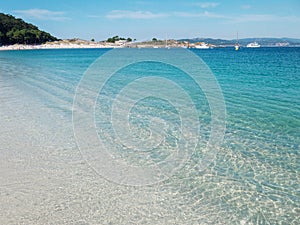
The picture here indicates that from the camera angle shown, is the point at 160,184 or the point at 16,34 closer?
the point at 160,184

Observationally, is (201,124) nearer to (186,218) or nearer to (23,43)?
(186,218)

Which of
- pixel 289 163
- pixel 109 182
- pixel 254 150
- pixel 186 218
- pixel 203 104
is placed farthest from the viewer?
pixel 203 104

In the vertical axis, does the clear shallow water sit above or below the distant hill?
below

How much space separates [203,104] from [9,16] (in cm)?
20613

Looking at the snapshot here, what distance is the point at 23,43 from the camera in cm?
16938

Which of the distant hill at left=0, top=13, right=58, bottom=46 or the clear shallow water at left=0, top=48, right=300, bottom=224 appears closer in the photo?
the clear shallow water at left=0, top=48, right=300, bottom=224

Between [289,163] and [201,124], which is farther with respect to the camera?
[201,124]

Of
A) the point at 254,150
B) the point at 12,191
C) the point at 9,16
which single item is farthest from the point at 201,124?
the point at 9,16

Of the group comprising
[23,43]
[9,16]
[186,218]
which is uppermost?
[9,16]

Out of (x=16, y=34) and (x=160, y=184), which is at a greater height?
(x=16, y=34)

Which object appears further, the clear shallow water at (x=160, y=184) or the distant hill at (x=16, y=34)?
the distant hill at (x=16, y=34)

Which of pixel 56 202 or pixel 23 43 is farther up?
pixel 23 43

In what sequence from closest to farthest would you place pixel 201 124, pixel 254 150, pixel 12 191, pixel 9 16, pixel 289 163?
pixel 12 191, pixel 289 163, pixel 254 150, pixel 201 124, pixel 9 16

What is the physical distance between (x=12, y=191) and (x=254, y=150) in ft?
23.8
